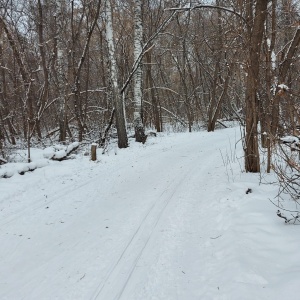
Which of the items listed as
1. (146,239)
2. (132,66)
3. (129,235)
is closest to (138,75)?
(132,66)

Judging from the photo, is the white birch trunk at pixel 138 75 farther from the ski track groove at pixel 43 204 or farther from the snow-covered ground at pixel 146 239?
the snow-covered ground at pixel 146 239

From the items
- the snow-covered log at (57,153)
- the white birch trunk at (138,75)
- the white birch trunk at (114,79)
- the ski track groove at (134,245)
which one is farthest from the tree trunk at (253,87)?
the white birch trunk at (138,75)

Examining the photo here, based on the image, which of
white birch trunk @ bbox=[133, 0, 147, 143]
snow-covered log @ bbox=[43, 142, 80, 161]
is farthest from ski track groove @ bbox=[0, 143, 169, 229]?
white birch trunk @ bbox=[133, 0, 147, 143]

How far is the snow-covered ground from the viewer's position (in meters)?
3.30

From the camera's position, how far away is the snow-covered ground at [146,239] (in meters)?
3.30

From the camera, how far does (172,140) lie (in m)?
15.4

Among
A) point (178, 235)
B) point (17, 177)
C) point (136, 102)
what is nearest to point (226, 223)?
point (178, 235)

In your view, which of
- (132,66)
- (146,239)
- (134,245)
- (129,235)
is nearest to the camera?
(134,245)

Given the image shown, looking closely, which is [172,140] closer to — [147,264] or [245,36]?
[245,36]

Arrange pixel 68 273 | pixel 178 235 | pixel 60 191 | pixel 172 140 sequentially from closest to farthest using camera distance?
pixel 68 273 → pixel 178 235 → pixel 60 191 → pixel 172 140

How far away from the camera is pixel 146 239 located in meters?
4.47

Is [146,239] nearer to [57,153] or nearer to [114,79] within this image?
[57,153]

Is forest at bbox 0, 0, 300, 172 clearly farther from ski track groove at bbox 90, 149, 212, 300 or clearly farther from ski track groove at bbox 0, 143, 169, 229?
ski track groove at bbox 0, 143, 169, 229

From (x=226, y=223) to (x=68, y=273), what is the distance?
2.49 m
